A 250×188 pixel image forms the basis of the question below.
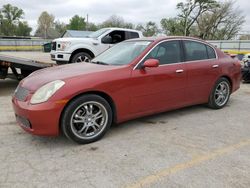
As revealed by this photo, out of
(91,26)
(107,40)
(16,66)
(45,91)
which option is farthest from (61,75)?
(91,26)

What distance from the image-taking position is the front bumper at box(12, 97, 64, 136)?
3420 mm

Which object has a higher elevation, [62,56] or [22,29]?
[22,29]

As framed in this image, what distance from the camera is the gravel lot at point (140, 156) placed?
2.86 m

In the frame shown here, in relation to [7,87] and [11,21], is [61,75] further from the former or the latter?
[11,21]

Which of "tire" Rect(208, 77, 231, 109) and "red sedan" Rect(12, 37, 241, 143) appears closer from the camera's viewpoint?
"red sedan" Rect(12, 37, 241, 143)

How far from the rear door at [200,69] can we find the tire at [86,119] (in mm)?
1873

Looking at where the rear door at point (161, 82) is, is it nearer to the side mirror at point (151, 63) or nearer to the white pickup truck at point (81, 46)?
the side mirror at point (151, 63)

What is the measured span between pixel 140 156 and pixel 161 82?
5.02 feet

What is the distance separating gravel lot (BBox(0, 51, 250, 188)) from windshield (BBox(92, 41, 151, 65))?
1.13 metres

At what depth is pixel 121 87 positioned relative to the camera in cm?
403

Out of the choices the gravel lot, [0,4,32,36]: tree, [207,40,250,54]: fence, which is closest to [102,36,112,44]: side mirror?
the gravel lot

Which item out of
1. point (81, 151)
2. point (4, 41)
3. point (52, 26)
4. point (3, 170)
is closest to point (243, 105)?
point (81, 151)

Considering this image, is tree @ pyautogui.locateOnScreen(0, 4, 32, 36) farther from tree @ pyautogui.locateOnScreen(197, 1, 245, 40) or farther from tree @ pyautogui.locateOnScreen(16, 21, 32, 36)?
tree @ pyautogui.locateOnScreen(197, 1, 245, 40)

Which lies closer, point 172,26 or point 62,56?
point 62,56
